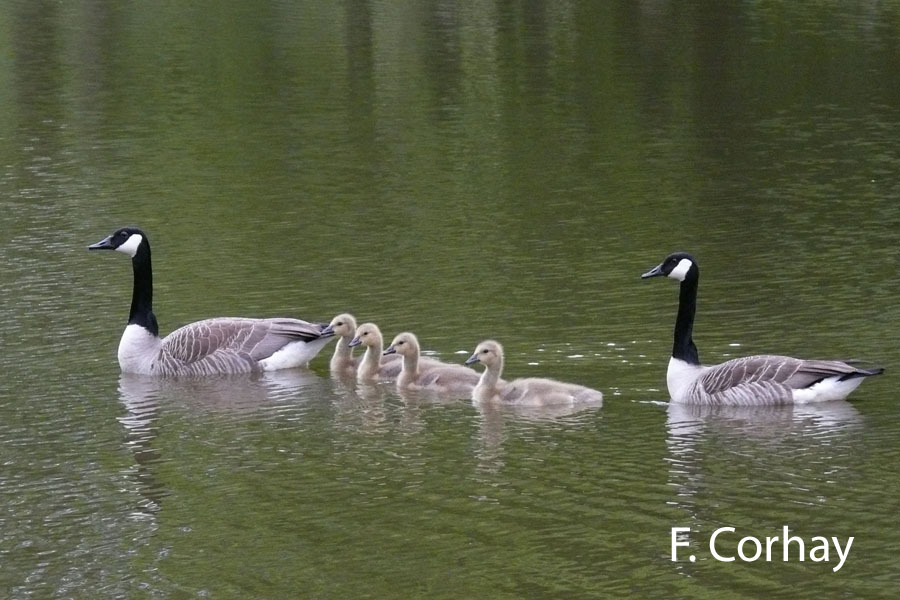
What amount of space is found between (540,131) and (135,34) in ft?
61.8

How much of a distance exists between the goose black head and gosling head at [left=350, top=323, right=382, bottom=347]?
2725mm

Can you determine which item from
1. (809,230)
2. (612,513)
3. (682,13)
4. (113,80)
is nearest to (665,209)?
(809,230)

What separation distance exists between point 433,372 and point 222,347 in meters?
2.26

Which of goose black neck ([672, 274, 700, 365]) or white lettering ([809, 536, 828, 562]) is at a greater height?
goose black neck ([672, 274, 700, 365])

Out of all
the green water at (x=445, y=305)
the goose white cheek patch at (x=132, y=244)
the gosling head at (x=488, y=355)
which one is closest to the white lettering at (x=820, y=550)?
the green water at (x=445, y=305)

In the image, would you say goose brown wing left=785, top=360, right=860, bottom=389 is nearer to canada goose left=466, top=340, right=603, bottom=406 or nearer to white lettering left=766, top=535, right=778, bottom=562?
canada goose left=466, top=340, right=603, bottom=406

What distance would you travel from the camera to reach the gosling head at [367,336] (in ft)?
50.4

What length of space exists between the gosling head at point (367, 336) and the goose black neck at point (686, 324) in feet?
9.05

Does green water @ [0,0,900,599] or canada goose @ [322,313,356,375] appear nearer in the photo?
green water @ [0,0,900,599]

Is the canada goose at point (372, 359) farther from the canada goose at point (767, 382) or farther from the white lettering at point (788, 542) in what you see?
the white lettering at point (788, 542)

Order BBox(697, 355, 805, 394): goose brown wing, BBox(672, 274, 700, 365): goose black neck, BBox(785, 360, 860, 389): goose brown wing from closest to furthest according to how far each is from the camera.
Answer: BBox(785, 360, 860, 389): goose brown wing
BBox(697, 355, 805, 394): goose brown wing
BBox(672, 274, 700, 365): goose black neck

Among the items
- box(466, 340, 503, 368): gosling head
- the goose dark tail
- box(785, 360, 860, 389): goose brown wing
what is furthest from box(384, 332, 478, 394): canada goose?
Answer: the goose dark tail

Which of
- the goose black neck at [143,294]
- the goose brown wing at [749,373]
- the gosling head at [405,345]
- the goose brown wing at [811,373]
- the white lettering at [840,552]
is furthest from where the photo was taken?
the goose black neck at [143,294]

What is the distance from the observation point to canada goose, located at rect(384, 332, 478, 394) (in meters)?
14.8
